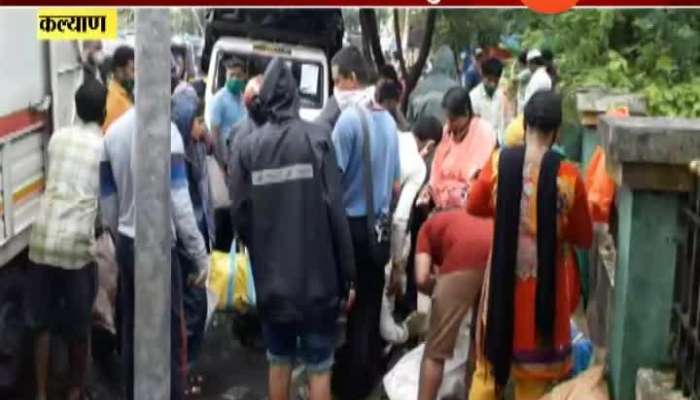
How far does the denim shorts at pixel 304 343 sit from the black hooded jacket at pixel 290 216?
8cm

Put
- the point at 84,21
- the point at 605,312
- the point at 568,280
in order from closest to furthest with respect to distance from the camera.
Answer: the point at 84,21
the point at 568,280
the point at 605,312

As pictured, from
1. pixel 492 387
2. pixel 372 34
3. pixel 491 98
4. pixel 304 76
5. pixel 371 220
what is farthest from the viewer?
pixel 372 34

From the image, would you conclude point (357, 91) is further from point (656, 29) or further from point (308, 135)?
point (656, 29)

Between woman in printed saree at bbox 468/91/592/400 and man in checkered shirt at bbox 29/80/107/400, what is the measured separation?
2.20m

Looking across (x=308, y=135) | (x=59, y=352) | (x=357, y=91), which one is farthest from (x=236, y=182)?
(x=59, y=352)

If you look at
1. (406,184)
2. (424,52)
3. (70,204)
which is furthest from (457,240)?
(424,52)

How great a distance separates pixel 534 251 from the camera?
14.7ft

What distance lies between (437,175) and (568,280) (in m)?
2.28

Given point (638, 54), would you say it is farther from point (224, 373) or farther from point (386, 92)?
point (224, 373)

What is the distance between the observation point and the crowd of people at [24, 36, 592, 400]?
451 cm

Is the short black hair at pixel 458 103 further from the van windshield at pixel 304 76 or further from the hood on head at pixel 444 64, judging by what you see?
the hood on head at pixel 444 64

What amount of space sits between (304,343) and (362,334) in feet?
2.90

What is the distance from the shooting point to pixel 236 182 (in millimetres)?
5449

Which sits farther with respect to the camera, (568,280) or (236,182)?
(236,182)
